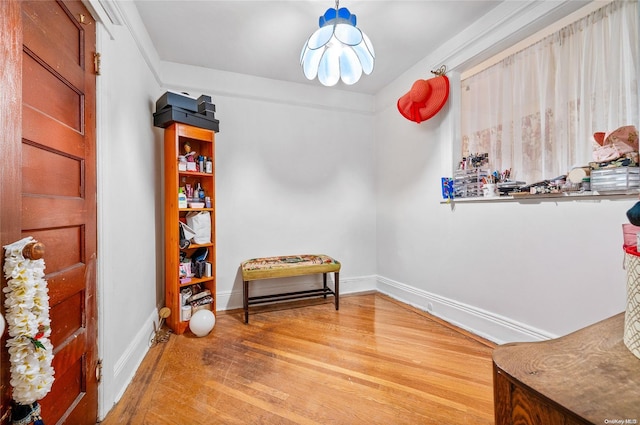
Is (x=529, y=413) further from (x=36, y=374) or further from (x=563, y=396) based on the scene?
(x=36, y=374)

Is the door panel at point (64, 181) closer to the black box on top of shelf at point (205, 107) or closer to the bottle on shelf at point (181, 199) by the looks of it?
the bottle on shelf at point (181, 199)

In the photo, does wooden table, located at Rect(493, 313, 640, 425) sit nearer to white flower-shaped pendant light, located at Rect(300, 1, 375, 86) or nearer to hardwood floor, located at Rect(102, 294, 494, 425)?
hardwood floor, located at Rect(102, 294, 494, 425)

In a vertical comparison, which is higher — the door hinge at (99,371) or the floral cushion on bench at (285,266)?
the floral cushion on bench at (285,266)

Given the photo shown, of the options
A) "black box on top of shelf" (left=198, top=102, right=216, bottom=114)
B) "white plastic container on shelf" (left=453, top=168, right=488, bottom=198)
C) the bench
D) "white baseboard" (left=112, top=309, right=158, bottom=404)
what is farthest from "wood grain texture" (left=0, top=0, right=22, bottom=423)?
"white plastic container on shelf" (left=453, top=168, right=488, bottom=198)

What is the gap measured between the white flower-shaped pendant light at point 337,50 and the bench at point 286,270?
1.85m

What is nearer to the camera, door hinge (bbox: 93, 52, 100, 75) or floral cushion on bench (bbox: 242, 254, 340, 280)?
door hinge (bbox: 93, 52, 100, 75)

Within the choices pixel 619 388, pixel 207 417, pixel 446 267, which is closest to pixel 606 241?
pixel 446 267

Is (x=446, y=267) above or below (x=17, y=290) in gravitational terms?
below

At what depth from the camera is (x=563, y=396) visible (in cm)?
48

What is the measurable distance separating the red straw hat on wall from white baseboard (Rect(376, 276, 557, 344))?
74.7 inches

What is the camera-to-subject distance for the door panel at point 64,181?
105cm

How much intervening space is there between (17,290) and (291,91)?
10.3 feet

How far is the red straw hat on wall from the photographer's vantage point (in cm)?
263

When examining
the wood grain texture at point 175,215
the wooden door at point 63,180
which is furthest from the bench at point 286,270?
the wooden door at point 63,180
